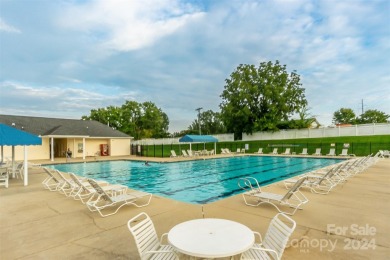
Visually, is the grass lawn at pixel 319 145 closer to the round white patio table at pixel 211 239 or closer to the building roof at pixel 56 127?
A: the building roof at pixel 56 127

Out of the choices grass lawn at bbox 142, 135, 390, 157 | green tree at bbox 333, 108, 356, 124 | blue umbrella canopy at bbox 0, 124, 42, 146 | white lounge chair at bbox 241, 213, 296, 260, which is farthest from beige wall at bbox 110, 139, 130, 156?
green tree at bbox 333, 108, 356, 124

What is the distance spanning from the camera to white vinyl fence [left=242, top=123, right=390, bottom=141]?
26.6 meters

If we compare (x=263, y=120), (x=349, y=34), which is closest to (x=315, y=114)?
(x=263, y=120)

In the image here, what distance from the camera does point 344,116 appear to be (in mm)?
65250

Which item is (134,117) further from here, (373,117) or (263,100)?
(373,117)

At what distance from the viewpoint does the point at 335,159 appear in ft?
70.0

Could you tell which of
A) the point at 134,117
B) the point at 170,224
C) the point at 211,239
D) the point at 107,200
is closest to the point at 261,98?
the point at 134,117

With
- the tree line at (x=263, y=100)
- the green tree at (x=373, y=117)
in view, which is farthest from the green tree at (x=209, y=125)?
the green tree at (x=373, y=117)

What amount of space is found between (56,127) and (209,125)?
4561 centimetres

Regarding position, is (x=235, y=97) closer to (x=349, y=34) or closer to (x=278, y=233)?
(x=349, y=34)

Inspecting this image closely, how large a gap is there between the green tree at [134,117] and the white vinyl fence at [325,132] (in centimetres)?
2193

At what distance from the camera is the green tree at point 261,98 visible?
3397cm

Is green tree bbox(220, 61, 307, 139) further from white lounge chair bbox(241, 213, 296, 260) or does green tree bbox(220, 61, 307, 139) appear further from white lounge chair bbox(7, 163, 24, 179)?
white lounge chair bbox(241, 213, 296, 260)

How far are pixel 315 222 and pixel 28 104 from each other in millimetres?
43180
